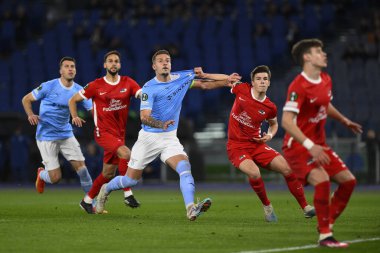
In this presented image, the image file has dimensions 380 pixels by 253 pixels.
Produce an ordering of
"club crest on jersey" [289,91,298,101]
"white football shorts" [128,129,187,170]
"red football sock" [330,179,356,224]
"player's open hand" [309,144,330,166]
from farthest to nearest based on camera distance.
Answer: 1. "white football shorts" [128,129,187,170]
2. "red football sock" [330,179,356,224]
3. "club crest on jersey" [289,91,298,101]
4. "player's open hand" [309,144,330,166]

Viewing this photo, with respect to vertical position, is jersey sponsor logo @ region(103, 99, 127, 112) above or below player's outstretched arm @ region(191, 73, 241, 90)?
below

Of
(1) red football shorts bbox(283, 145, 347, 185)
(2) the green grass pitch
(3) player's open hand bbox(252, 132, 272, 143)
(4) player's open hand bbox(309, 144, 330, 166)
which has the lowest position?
(2) the green grass pitch

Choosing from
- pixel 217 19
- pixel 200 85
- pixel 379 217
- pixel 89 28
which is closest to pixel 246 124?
pixel 200 85

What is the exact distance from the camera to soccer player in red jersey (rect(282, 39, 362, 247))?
973cm

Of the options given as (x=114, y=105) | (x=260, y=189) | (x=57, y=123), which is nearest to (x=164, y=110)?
(x=114, y=105)

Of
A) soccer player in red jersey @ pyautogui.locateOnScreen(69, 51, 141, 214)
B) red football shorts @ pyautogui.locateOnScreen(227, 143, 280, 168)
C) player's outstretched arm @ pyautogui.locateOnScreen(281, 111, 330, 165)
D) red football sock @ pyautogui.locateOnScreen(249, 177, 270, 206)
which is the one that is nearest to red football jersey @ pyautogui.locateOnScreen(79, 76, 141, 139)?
soccer player in red jersey @ pyautogui.locateOnScreen(69, 51, 141, 214)

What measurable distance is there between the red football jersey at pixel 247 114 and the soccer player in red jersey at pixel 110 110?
2.05m

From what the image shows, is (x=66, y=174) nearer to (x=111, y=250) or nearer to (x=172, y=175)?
(x=172, y=175)

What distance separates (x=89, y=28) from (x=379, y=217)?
75.9 ft

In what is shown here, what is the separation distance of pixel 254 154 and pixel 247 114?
0.63 metres

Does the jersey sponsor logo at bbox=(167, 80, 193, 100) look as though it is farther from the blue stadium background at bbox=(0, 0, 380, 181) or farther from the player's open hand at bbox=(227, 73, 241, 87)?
the blue stadium background at bbox=(0, 0, 380, 181)

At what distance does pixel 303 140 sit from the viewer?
9.70 meters

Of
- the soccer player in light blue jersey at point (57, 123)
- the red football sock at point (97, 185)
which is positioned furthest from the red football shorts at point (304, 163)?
the soccer player in light blue jersey at point (57, 123)

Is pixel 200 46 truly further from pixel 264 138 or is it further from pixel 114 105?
pixel 264 138
